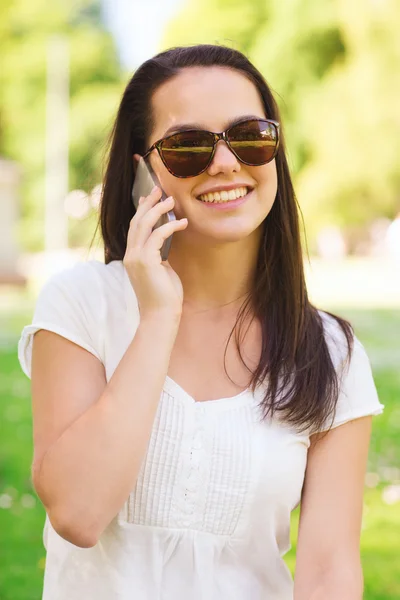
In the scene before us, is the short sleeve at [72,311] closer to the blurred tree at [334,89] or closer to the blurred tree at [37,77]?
the blurred tree at [334,89]

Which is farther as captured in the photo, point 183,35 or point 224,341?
point 183,35

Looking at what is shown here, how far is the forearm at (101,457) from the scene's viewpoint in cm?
225

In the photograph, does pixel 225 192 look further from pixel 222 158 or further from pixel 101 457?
pixel 101 457

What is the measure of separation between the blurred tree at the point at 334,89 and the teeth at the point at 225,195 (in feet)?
112

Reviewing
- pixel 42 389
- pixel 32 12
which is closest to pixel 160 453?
pixel 42 389

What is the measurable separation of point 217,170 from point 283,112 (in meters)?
22.6

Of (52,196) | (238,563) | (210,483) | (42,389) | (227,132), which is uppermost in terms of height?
(227,132)

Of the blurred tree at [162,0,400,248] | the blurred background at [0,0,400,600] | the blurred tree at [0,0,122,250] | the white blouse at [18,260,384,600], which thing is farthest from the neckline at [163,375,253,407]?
the blurred tree at [0,0,122,250]

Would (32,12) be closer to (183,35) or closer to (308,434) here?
(183,35)

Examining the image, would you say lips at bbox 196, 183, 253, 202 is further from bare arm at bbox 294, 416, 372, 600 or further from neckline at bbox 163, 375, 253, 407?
bare arm at bbox 294, 416, 372, 600

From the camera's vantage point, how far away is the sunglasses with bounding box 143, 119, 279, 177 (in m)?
2.53

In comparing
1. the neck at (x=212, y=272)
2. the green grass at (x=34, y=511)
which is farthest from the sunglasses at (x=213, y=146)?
the green grass at (x=34, y=511)

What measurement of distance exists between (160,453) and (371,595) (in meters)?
2.94

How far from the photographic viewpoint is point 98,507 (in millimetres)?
2250
